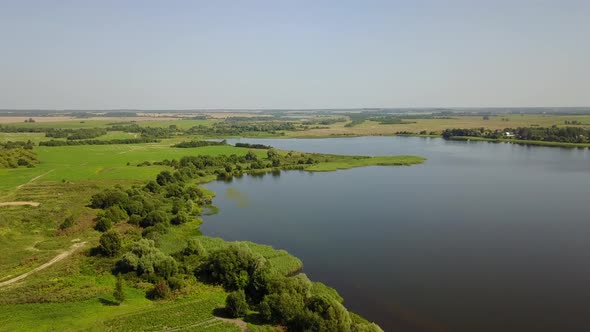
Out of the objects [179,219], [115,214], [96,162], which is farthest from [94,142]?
[179,219]

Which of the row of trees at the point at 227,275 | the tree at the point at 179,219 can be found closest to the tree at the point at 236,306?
the row of trees at the point at 227,275

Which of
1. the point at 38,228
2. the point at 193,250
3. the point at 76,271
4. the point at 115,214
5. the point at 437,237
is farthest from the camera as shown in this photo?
the point at 115,214

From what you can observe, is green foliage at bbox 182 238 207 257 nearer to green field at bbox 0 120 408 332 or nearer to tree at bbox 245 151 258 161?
green field at bbox 0 120 408 332

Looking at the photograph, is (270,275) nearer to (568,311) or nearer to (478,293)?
(478,293)

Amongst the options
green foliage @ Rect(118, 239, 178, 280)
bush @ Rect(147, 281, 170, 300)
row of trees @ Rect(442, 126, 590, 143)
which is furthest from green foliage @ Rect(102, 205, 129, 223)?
row of trees @ Rect(442, 126, 590, 143)

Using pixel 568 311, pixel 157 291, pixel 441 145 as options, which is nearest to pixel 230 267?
pixel 157 291

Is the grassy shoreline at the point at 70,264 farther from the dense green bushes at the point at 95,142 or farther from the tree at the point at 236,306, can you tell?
the dense green bushes at the point at 95,142

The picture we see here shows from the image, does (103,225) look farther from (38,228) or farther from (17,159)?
(17,159)

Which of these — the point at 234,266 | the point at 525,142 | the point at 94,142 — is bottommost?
the point at 234,266
